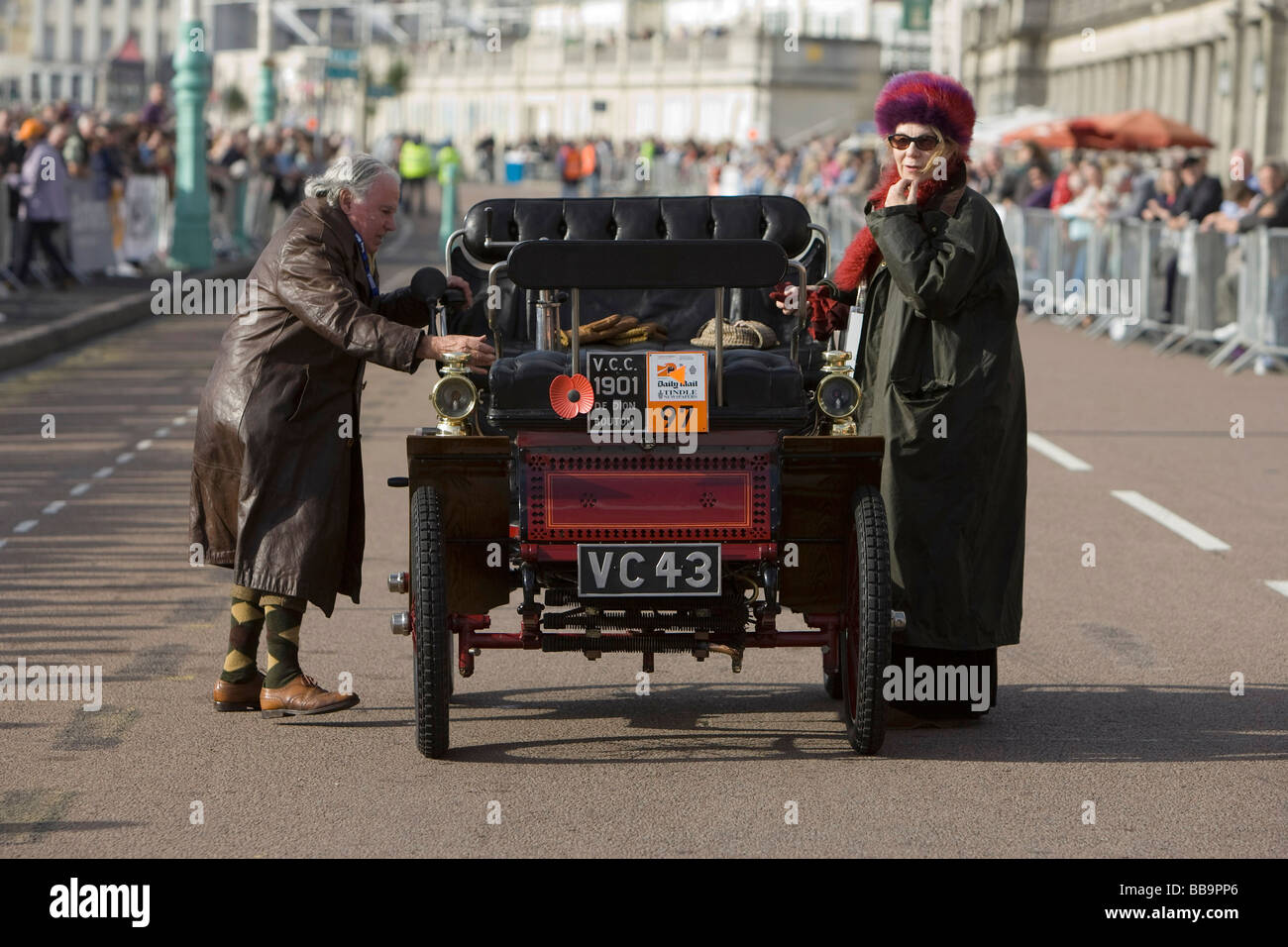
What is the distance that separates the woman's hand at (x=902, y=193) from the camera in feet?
22.2

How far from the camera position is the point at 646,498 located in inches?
250

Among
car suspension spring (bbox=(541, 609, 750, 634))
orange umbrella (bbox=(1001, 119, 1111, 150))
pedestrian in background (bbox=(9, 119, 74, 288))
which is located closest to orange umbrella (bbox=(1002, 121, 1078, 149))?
orange umbrella (bbox=(1001, 119, 1111, 150))

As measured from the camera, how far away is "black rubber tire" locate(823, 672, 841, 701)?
729 cm

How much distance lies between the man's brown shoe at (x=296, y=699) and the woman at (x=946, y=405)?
1781 mm

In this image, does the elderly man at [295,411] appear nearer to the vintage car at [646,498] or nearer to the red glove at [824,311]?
the vintage car at [646,498]

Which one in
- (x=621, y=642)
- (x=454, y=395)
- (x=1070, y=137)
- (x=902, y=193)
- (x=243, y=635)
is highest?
(x=1070, y=137)

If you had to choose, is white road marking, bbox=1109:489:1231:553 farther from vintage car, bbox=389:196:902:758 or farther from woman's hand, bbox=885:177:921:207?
vintage car, bbox=389:196:902:758

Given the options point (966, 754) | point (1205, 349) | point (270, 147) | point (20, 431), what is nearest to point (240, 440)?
point (966, 754)

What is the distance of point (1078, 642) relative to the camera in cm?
839

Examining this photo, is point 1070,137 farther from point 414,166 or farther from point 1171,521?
point 1171,521

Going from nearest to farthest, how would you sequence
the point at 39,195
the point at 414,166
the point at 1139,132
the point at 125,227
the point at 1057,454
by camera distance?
the point at 1057,454, the point at 39,195, the point at 125,227, the point at 1139,132, the point at 414,166

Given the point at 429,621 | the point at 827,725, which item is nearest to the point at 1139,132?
the point at 827,725

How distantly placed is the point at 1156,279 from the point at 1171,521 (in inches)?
467
